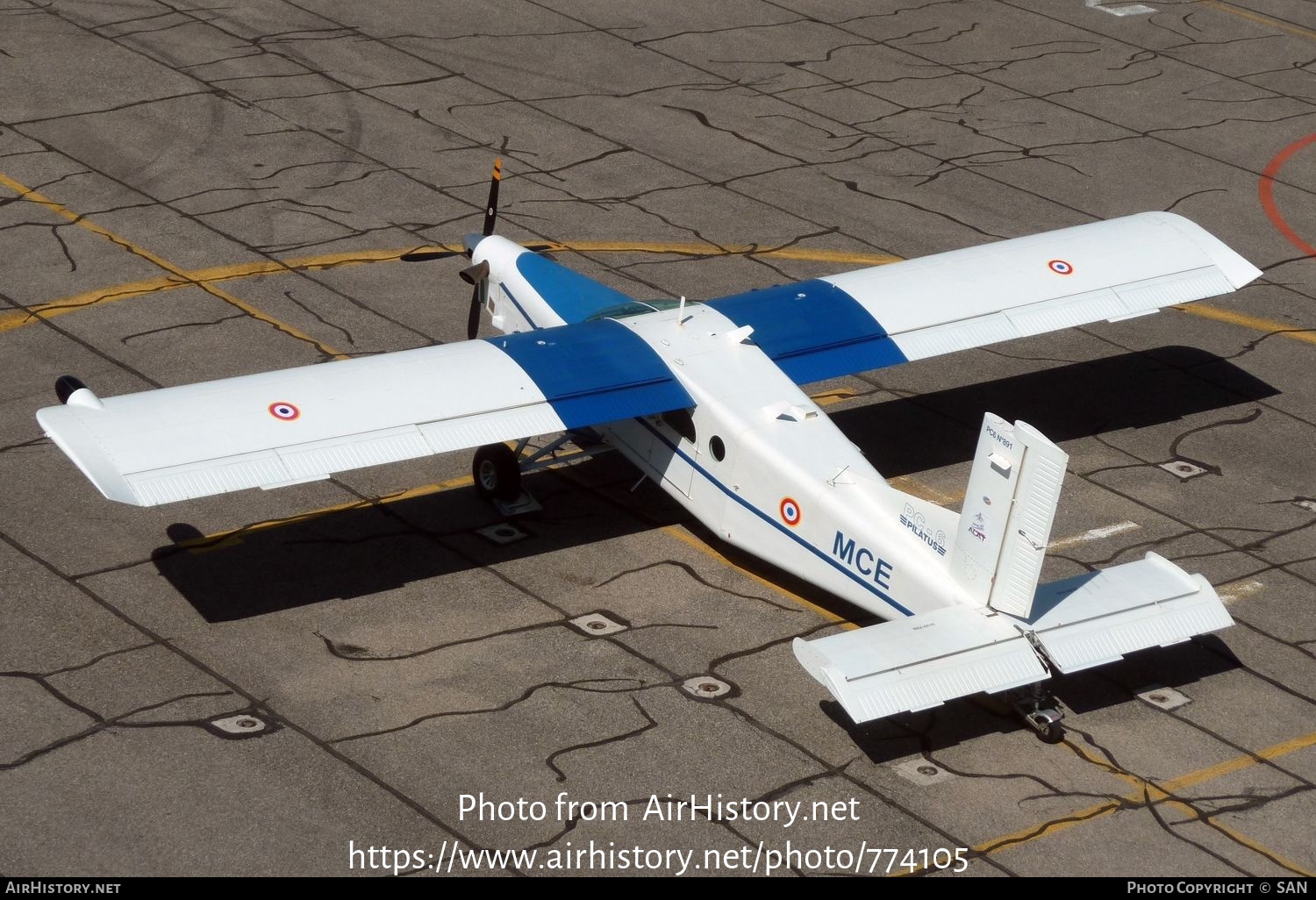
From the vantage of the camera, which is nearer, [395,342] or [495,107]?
[395,342]

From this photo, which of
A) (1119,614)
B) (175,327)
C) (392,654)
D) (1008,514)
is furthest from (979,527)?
(175,327)

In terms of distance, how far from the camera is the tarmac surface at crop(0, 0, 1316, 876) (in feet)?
46.7

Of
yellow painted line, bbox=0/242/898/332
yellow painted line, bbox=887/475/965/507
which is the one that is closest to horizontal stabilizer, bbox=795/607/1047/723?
yellow painted line, bbox=887/475/965/507

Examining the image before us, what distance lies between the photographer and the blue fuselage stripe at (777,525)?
1557 centimetres

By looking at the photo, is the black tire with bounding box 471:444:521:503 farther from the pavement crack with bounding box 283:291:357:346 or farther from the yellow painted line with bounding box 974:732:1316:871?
the yellow painted line with bounding box 974:732:1316:871

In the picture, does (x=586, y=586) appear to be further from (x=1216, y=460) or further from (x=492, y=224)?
(x=1216, y=460)

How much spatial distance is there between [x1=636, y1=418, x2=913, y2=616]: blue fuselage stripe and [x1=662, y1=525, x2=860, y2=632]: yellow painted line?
2.81 feet

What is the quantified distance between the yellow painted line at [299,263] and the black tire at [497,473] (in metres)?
5.09

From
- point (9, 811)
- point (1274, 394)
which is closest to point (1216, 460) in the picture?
point (1274, 394)

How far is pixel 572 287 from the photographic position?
20141mm

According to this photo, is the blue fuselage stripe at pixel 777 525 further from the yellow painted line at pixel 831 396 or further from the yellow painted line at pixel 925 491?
the yellow painted line at pixel 831 396

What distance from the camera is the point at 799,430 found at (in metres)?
16.8

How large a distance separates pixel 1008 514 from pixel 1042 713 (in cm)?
235

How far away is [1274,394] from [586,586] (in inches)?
430
